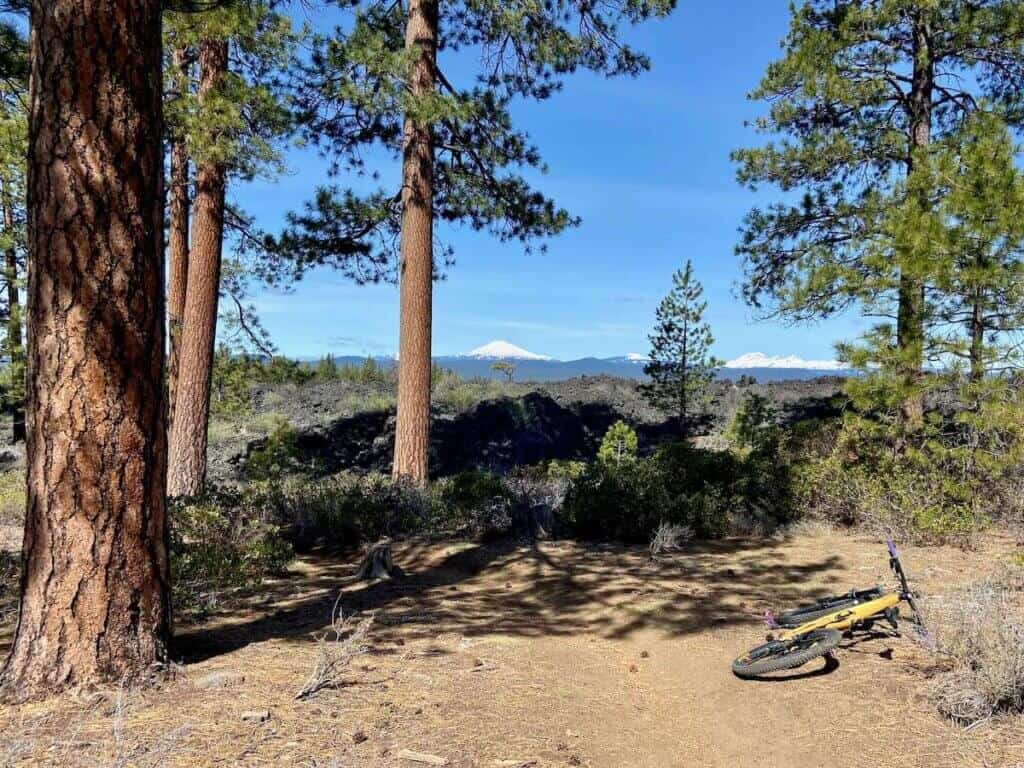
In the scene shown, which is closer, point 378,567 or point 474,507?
point 378,567

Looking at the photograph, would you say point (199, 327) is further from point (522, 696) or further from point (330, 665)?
point (522, 696)

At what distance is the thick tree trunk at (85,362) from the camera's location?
314 centimetres

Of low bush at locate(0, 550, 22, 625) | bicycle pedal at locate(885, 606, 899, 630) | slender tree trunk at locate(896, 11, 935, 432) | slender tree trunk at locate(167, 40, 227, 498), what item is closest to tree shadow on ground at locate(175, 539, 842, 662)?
bicycle pedal at locate(885, 606, 899, 630)

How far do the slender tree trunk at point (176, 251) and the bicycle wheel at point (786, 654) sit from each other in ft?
28.1

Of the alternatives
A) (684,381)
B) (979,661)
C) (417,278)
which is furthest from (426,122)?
(684,381)

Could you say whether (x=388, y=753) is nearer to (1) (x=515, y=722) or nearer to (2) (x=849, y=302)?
(1) (x=515, y=722)

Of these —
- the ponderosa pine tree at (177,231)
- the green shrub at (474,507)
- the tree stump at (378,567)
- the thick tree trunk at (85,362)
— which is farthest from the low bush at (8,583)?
the green shrub at (474,507)

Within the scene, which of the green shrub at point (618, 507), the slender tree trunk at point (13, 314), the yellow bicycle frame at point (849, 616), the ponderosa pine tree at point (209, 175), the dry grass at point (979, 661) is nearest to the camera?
the dry grass at point (979, 661)

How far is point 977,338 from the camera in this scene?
6934mm

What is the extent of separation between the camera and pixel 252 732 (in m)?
2.89

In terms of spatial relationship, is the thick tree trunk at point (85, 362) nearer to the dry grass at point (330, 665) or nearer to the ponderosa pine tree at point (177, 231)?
the dry grass at point (330, 665)

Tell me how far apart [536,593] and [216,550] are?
2.54 metres

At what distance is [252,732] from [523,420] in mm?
20958

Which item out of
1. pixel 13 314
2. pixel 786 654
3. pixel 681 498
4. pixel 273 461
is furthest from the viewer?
pixel 13 314
